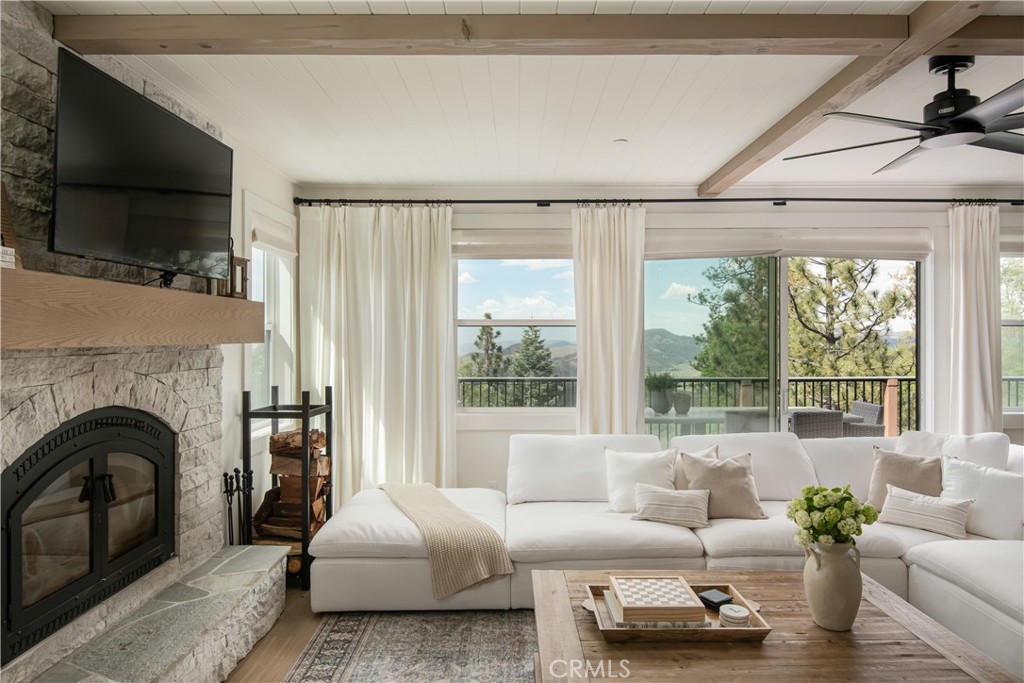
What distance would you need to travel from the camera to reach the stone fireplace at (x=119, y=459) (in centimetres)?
198

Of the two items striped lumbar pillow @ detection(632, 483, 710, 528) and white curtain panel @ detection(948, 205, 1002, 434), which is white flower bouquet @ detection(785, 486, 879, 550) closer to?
striped lumbar pillow @ detection(632, 483, 710, 528)

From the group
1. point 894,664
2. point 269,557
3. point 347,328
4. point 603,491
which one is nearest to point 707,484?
point 603,491

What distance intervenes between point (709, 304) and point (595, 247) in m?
1.03

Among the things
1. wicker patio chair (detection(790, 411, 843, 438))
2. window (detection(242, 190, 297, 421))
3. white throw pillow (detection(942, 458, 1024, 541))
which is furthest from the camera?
wicker patio chair (detection(790, 411, 843, 438))

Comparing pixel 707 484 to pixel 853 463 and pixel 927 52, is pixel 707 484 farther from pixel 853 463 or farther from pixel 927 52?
pixel 927 52

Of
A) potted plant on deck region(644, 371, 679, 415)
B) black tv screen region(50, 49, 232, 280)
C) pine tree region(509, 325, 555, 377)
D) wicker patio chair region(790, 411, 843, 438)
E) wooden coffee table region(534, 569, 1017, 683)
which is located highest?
black tv screen region(50, 49, 232, 280)

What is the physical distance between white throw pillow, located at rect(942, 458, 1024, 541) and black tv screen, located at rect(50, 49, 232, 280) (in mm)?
3922

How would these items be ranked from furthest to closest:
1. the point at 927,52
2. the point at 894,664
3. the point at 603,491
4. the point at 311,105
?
the point at 603,491, the point at 311,105, the point at 927,52, the point at 894,664

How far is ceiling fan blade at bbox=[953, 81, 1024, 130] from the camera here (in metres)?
2.19

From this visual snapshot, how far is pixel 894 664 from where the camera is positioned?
191 cm

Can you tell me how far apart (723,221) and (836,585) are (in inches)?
131

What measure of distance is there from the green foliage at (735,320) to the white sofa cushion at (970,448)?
1273 mm
